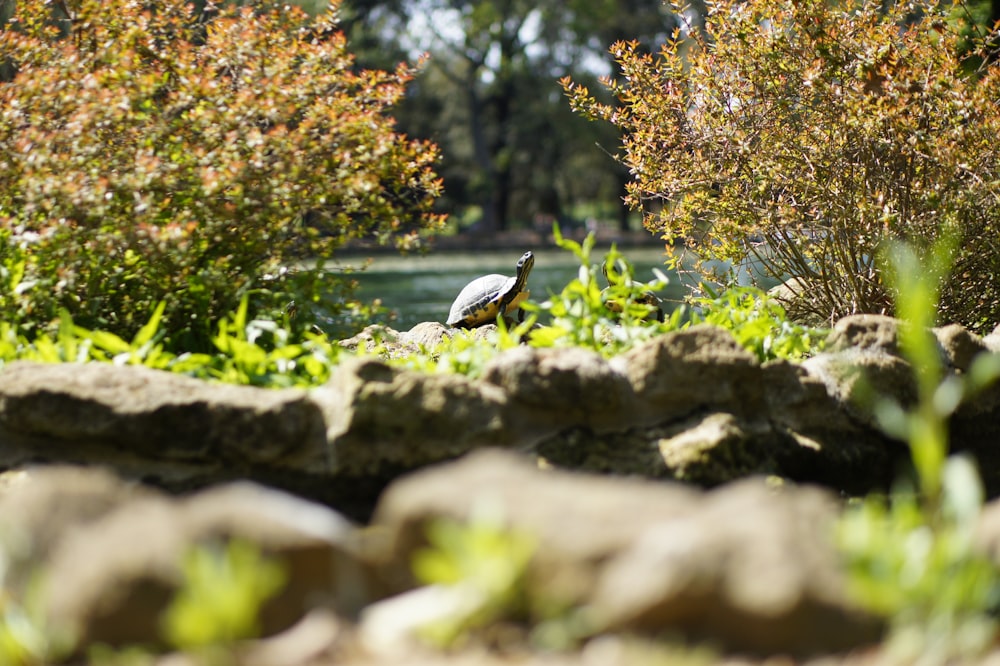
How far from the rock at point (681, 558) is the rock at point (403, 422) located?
4.21 ft

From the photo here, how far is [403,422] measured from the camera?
428 centimetres

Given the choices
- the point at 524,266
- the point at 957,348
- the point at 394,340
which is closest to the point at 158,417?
the point at 394,340

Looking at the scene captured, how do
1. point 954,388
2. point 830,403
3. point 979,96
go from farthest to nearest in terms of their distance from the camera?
1. point 979,96
2. point 830,403
3. point 954,388

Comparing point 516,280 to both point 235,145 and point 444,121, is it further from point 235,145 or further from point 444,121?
point 444,121

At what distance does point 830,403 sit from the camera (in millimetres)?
5184

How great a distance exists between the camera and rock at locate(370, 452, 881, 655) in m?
2.63

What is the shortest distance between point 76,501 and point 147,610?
0.52 meters

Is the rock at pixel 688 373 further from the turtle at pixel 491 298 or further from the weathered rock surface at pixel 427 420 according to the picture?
the turtle at pixel 491 298

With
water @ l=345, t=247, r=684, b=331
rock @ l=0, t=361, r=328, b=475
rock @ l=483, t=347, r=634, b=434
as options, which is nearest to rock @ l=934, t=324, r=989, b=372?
rock @ l=483, t=347, r=634, b=434

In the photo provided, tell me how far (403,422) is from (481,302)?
16.4ft

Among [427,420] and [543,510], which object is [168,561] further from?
[427,420]

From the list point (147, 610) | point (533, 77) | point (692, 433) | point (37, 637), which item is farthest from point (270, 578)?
point (533, 77)

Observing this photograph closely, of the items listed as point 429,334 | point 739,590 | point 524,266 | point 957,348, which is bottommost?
point 739,590

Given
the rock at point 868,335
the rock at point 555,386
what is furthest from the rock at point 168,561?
the rock at point 868,335
